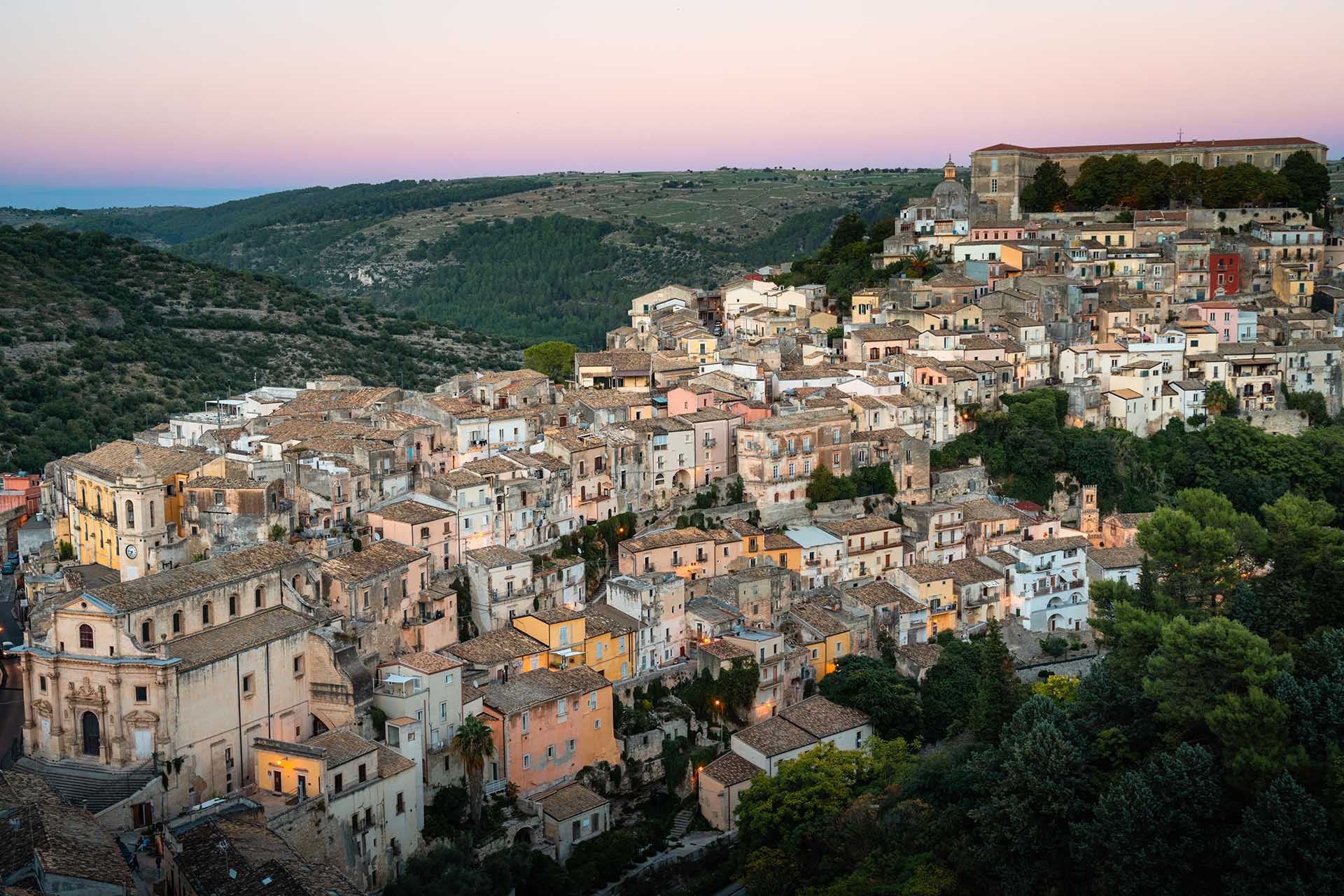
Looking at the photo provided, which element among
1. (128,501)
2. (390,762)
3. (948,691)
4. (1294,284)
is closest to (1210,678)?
(948,691)

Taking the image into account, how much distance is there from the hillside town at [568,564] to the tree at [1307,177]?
9.00 meters

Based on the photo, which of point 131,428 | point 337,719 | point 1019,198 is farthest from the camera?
point 1019,198

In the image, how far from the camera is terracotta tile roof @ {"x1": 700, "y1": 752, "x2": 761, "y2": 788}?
3053 centimetres

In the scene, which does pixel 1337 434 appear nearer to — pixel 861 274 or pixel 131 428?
pixel 861 274

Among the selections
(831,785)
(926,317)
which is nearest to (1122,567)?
(926,317)

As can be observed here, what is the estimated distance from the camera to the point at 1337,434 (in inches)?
1940

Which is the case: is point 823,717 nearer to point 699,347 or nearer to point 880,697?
point 880,697

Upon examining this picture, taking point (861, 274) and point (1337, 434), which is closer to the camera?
point (1337, 434)

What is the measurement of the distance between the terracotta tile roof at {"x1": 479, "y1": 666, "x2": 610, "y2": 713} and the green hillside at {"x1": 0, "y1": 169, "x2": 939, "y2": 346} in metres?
49.5

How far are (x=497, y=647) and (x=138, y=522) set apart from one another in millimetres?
8763

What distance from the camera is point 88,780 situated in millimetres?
24359

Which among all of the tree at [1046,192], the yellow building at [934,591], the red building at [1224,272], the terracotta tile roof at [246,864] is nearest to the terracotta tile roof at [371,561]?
the terracotta tile roof at [246,864]

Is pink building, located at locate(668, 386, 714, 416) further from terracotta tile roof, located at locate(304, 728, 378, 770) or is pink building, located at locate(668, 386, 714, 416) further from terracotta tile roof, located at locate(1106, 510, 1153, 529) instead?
terracotta tile roof, located at locate(304, 728, 378, 770)

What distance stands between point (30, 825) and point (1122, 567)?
29.7m
